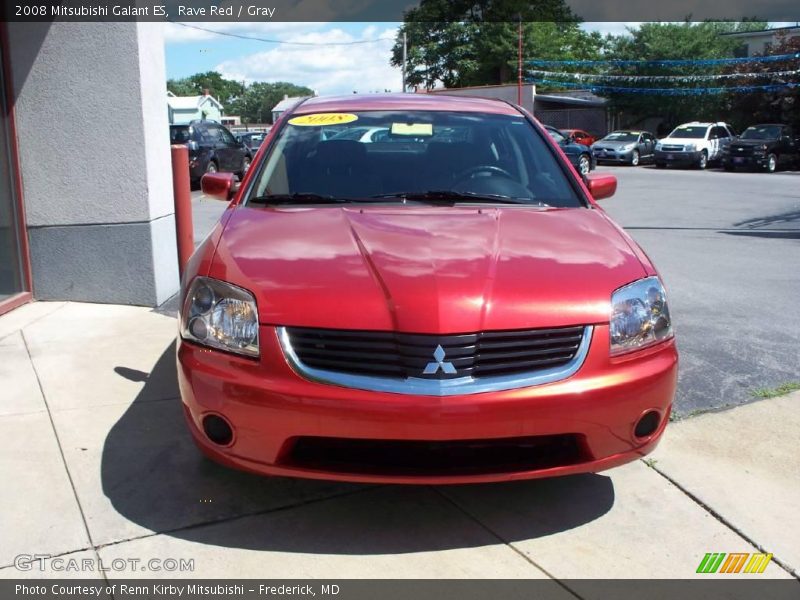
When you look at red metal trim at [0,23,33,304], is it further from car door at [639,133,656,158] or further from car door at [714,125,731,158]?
car door at [639,133,656,158]

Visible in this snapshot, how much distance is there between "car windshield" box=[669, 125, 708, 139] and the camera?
99.4 feet

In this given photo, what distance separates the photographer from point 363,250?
3.10m

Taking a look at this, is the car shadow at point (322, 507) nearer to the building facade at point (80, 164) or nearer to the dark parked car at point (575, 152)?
the building facade at point (80, 164)

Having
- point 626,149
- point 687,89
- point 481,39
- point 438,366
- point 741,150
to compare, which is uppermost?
point 481,39

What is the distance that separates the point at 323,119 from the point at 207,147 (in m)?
16.0

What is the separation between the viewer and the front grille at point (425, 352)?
2676 millimetres

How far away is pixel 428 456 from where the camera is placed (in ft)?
9.11

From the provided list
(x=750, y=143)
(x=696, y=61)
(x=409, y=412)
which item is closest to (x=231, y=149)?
(x=750, y=143)

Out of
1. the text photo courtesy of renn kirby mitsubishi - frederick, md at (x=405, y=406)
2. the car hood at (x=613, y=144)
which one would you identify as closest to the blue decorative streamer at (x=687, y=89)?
the car hood at (x=613, y=144)

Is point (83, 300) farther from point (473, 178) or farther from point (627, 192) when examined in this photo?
point (627, 192)

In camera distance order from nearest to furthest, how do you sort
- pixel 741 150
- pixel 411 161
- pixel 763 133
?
pixel 411 161, pixel 741 150, pixel 763 133

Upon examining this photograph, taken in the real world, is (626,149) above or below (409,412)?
below

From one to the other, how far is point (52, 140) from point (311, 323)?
4.26m

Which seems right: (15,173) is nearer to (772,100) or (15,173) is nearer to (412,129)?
(412,129)
